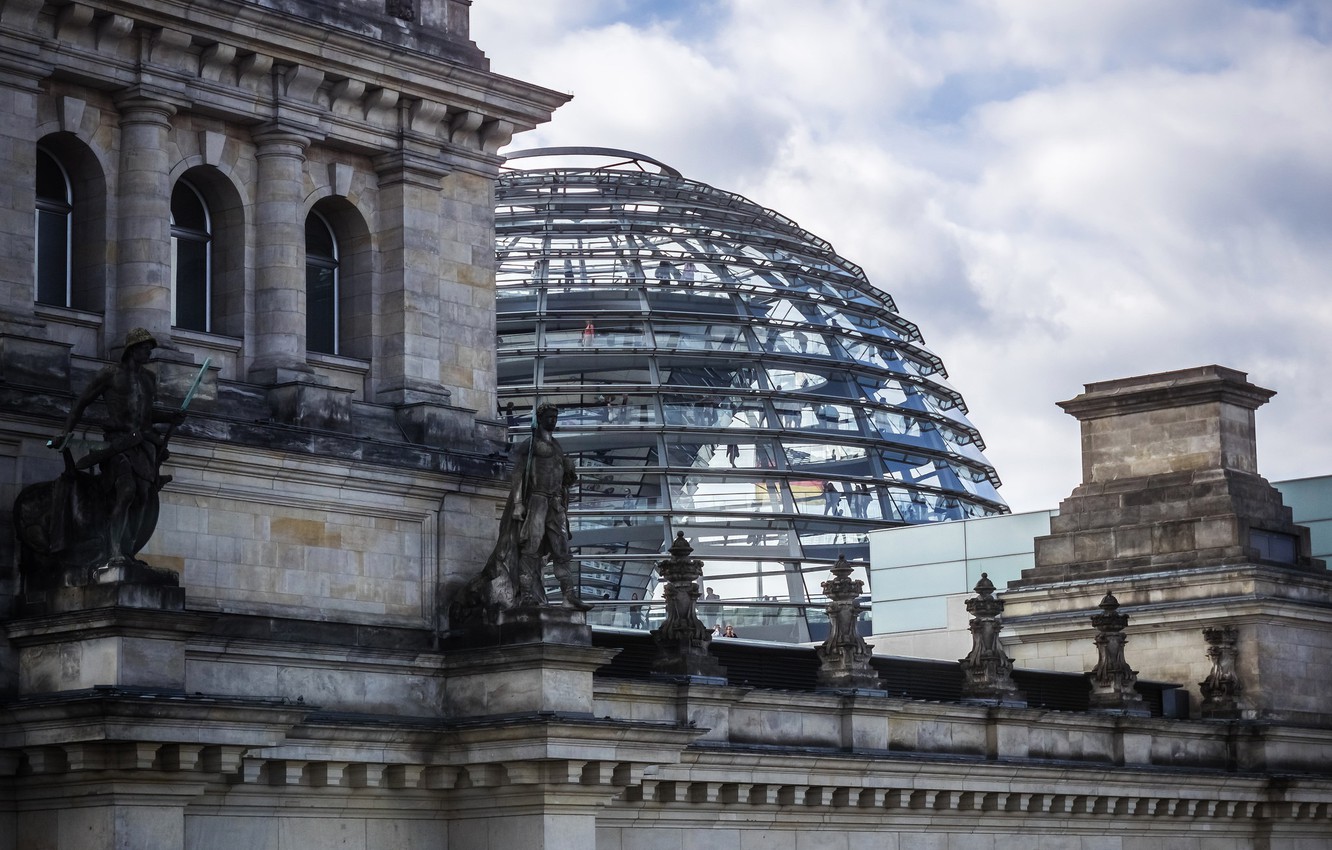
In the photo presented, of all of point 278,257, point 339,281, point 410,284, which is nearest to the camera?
point 278,257

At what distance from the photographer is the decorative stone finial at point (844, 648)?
139 ft

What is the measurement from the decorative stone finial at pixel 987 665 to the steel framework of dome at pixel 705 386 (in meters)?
28.3

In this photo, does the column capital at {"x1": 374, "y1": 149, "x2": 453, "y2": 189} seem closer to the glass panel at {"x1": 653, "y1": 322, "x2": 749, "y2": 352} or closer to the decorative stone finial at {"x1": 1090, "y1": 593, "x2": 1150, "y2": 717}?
the decorative stone finial at {"x1": 1090, "y1": 593, "x2": 1150, "y2": 717}

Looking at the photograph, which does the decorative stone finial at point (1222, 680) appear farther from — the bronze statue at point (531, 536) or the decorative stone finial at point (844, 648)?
the bronze statue at point (531, 536)

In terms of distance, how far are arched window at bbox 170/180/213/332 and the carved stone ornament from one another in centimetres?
887

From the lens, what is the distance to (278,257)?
115 ft

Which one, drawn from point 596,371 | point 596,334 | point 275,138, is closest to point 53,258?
point 275,138

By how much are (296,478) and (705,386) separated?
45967mm

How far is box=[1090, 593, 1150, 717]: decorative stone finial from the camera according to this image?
4869 centimetres

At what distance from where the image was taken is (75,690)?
29781mm

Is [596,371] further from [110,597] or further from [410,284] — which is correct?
[110,597]

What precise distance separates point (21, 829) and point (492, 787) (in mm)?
6897

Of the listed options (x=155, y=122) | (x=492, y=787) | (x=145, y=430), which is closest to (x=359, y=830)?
(x=492, y=787)

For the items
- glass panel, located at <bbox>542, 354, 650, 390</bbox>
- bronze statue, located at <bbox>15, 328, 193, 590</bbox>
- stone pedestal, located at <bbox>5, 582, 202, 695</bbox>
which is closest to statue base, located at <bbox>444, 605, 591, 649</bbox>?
stone pedestal, located at <bbox>5, 582, 202, 695</bbox>
